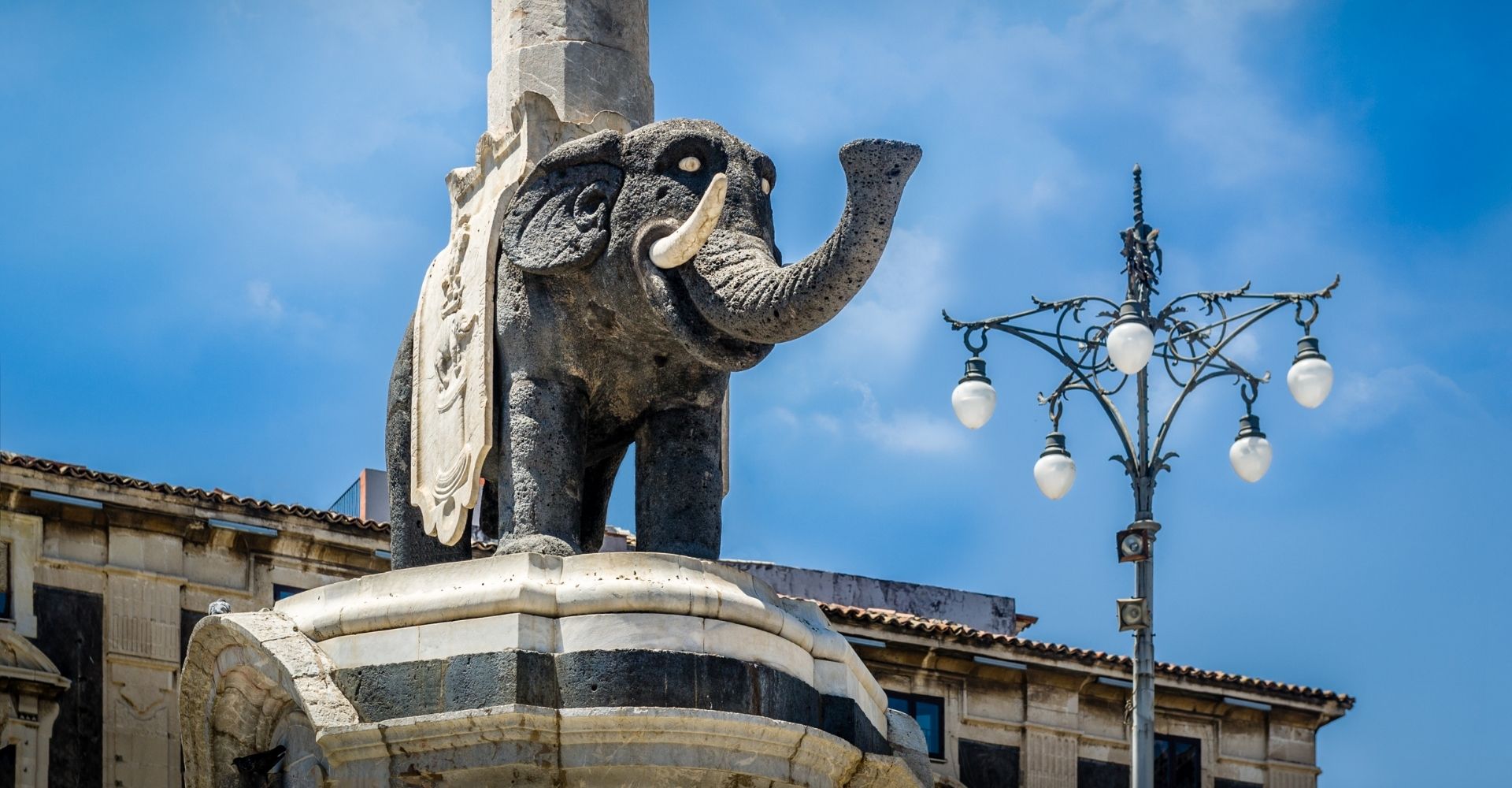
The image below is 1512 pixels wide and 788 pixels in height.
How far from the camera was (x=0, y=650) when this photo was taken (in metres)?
31.0

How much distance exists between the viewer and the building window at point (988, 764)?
1494 inches

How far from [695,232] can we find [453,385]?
65.1 inches

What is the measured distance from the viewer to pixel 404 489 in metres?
15.8

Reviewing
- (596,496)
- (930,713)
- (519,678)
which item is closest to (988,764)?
(930,713)

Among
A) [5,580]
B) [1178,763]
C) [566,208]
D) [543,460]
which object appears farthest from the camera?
[1178,763]

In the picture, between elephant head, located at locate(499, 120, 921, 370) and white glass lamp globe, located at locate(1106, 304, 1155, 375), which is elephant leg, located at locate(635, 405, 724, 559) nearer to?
elephant head, located at locate(499, 120, 921, 370)

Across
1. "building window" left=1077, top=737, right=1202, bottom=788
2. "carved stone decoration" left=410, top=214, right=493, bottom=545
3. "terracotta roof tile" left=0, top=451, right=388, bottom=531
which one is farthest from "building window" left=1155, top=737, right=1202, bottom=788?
"carved stone decoration" left=410, top=214, right=493, bottom=545

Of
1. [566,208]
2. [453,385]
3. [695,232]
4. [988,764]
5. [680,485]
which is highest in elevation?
[988,764]

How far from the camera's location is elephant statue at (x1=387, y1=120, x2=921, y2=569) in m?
14.7

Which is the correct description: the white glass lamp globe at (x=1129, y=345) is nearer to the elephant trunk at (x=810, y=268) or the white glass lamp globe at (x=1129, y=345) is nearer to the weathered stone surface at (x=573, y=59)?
the weathered stone surface at (x=573, y=59)

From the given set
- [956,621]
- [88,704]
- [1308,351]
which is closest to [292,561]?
[88,704]

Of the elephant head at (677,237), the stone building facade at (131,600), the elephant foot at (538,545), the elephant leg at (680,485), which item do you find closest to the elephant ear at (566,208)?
the elephant head at (677,237)

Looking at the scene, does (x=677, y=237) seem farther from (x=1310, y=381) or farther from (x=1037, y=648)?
(x=1037, y=648)

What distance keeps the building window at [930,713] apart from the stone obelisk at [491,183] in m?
21.5
